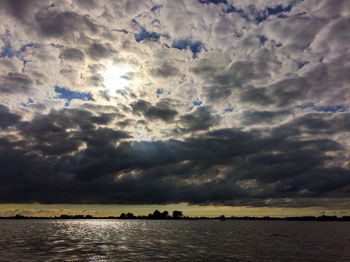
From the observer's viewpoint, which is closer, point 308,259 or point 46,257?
point 46,257

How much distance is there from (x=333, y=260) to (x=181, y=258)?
84.8 ft

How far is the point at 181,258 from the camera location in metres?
42.0

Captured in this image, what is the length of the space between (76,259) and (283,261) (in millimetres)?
31958

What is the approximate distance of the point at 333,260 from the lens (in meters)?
45.2

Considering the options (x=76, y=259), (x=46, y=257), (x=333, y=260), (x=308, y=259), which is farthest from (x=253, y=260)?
(x=46, y=257)

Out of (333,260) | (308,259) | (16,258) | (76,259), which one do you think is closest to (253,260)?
(308,259)

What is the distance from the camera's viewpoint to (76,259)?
40.5 m

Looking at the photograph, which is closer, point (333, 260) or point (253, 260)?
point (253, 260)

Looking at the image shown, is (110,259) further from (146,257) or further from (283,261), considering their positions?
(283,261)

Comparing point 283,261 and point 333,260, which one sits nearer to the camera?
point 283,261

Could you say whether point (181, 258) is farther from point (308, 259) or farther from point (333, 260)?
point (333, 260)

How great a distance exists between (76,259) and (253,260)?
2714 cm

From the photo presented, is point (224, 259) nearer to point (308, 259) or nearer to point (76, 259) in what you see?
point (308, 259)

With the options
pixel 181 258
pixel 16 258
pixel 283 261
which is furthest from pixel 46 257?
pixel 283 261
